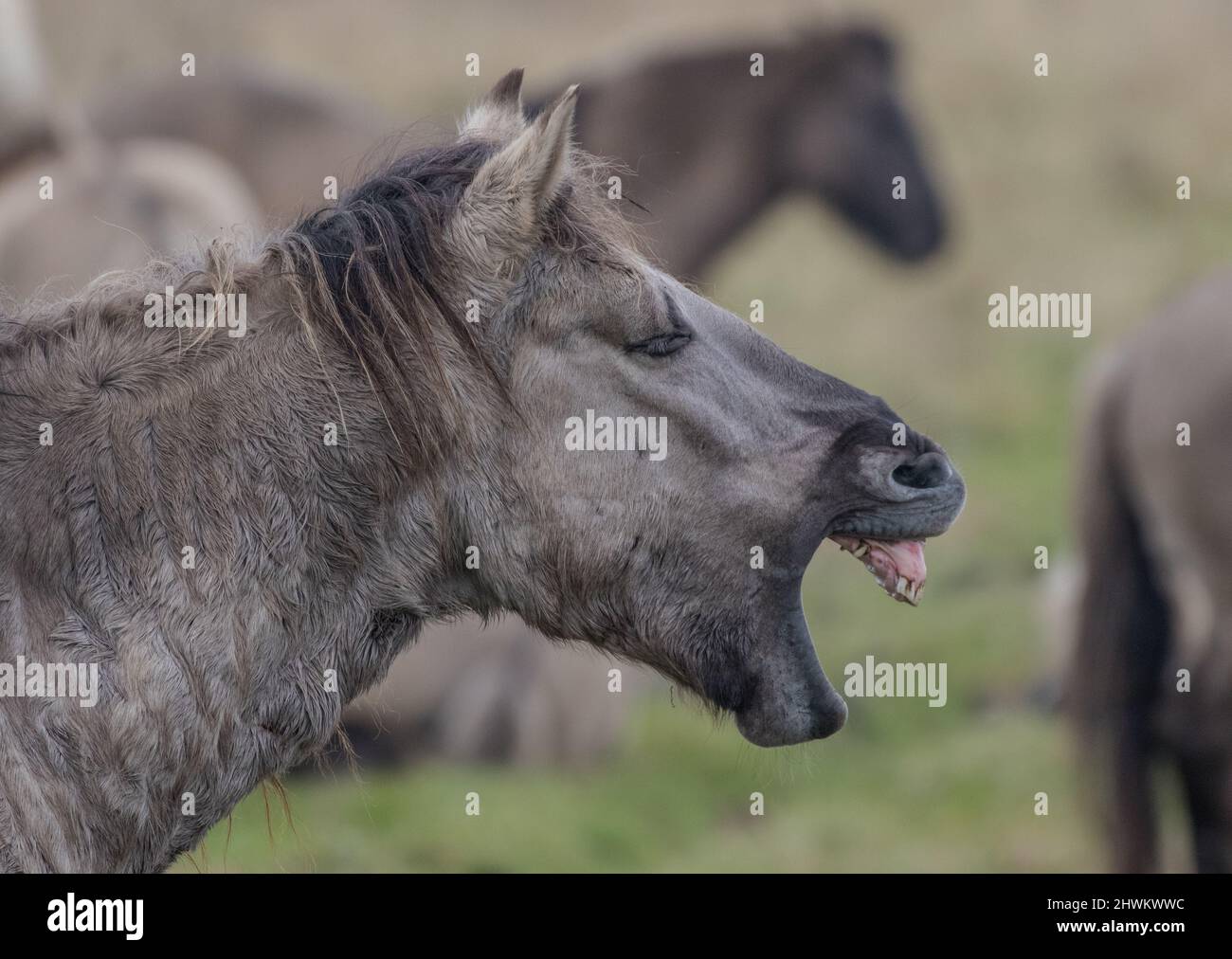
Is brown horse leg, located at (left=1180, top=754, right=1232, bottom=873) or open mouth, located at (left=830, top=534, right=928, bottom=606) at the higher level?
open mouth, located at (left=830, top=534, right=928, bottom=606)

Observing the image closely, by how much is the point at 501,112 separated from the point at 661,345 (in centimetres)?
86

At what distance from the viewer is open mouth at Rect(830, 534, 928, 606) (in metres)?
3.54

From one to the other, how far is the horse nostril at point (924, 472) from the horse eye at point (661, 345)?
0.56 metres

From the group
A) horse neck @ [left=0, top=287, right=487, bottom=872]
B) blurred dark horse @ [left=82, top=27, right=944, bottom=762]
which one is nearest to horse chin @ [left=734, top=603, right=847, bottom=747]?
horse neck @ [left=0, top=287, right=487, bottom=872]

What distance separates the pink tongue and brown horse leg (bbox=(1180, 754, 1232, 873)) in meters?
5.50

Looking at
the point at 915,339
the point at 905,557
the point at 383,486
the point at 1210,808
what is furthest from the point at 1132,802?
the point at 915,339

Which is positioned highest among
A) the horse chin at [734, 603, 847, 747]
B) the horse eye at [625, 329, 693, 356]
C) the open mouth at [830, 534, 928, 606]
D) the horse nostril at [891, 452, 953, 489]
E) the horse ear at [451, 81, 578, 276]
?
the horse ear at [451, 81, 578, 276]

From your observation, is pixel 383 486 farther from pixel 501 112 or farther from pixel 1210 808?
pixel 1210 808

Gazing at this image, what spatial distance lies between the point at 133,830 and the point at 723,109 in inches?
375

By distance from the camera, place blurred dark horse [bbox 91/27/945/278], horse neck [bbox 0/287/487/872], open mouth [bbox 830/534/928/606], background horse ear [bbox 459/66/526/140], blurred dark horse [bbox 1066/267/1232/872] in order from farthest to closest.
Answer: blurred dark horse [bbox 91/27/945/278] < blurred dark horse [bbox 1066/267/1232/872] < background horse ear [bbox 459/66/526/140] < open mouth [bbox 830/534/928/606] < horse neck [bbox 0/287/487/872]

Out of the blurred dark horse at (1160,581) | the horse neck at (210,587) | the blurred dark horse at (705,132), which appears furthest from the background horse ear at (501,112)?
the blurred dark horse at (705,132)

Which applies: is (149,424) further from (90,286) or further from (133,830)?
(133,830)

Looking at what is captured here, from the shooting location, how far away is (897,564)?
355 cm

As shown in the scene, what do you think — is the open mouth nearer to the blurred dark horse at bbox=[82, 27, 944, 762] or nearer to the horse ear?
the horse ear
